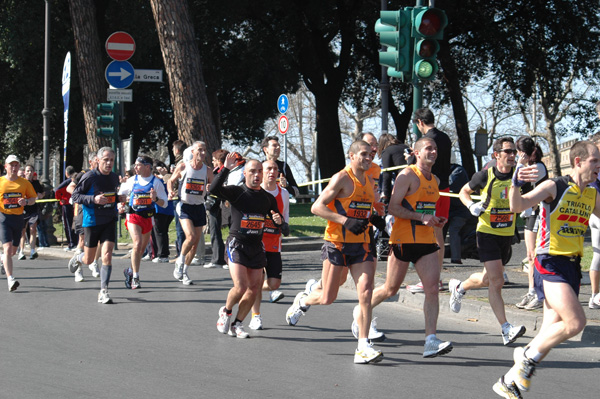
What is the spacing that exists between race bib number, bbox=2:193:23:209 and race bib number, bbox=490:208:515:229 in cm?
703

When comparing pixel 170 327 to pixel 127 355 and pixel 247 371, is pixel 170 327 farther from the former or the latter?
pixel 247 371

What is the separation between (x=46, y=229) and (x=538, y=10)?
749 inches

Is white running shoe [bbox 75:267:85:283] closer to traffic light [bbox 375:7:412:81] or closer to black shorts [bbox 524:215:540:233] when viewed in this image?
traffic light [bbox 375:7:412:81]

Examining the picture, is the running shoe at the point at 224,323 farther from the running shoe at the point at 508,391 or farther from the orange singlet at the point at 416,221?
the running shoe at the point at 508,391

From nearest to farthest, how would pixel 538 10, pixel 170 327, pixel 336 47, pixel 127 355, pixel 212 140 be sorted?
1. pixel 127 355
2. pixel 170 327
3. pixel 212 140
4. pixel 538 10
5. pixel 336 47

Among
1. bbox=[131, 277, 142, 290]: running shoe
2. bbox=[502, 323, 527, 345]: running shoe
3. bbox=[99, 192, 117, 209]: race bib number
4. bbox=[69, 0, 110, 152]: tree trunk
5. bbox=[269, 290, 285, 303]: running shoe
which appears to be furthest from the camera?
bbox=[69, 0, 110, 152]: tree trunk

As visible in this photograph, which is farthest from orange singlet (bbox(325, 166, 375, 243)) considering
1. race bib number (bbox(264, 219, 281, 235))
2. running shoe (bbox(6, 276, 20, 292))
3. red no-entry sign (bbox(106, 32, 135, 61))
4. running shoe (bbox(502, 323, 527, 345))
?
red no-entry sign (bbox(106, 32, 135, 61))

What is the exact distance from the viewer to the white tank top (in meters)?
12.6

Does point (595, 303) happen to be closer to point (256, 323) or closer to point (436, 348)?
point (436, 348)

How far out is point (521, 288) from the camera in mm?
10859

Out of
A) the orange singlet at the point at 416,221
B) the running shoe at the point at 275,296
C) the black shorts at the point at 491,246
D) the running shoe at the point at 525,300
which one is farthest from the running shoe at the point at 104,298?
the running shoe at the point at 525,300

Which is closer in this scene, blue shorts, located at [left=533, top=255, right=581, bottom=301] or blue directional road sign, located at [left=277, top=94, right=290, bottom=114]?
blue shorts, located at [left=533, top=255, right=581, bottom=301]

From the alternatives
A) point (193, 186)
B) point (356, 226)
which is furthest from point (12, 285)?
point (356, 226)

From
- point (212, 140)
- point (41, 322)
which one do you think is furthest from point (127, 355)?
point (212, 140)
